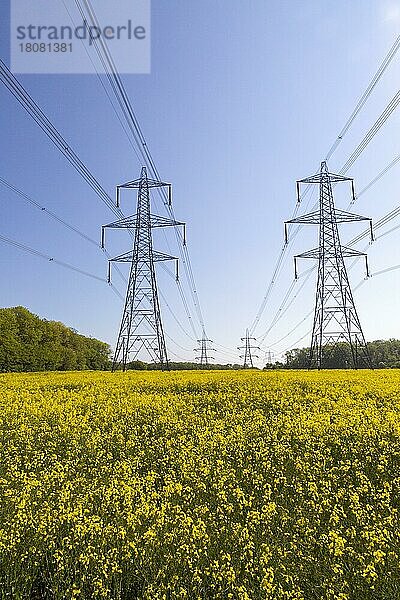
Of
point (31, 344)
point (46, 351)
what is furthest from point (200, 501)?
point (46, 351)

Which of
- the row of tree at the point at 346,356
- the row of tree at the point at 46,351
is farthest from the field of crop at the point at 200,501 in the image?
Result: the row of tree at the point at 346,356

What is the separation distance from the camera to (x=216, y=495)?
691 centimetres

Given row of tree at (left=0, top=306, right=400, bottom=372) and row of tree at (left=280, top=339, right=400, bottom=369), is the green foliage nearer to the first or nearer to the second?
row of tree at (left=0, top=306, right=400, bottom=372)

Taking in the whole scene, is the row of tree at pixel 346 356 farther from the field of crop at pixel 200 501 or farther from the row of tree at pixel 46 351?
the field of crop at pixel 200 501

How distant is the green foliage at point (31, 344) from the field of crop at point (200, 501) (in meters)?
53.6

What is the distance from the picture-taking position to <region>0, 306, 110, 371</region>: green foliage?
64.6 m

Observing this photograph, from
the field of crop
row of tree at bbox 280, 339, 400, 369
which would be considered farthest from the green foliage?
the field of crop

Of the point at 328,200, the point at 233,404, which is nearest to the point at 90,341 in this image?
the point at 328,200

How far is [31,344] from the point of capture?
7131cm

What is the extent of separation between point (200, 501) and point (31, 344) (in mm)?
69022

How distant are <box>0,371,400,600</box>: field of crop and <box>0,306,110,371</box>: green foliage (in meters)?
53.6

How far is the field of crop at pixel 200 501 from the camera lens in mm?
4859

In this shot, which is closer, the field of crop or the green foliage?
the field of crop

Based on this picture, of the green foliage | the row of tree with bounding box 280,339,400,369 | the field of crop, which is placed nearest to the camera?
the field of crop
